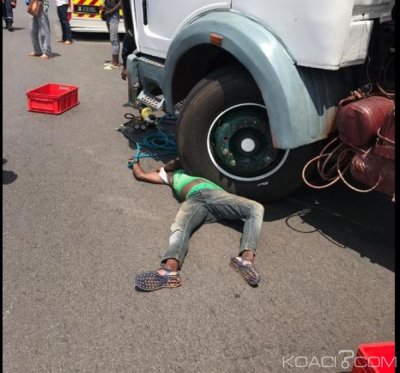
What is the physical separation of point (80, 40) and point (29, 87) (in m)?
5.28

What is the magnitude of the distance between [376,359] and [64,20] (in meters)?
11.1

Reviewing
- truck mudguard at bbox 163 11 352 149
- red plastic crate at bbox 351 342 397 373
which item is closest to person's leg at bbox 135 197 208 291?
truck mudguard at bbox 163 11 352 149

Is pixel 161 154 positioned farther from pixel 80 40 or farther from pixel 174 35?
pixel 80 40

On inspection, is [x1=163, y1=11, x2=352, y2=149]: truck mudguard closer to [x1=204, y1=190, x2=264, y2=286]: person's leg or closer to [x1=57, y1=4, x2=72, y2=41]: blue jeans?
[x1=204, y1=190, x2=264, y2=286]: person's leg

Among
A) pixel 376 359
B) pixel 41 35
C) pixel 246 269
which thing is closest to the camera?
pixel 376 359

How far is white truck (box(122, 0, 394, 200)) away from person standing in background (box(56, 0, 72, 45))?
724 centimetres

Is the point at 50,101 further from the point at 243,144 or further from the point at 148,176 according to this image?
the point at 243,144

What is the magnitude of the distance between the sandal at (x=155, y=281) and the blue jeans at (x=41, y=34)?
26.3 feet

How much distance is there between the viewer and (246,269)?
9.66ft

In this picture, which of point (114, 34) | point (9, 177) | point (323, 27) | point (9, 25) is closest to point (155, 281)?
point (323, 27)

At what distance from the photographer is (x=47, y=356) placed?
7.52ft

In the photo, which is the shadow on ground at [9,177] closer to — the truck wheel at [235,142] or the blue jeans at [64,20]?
the truck wheel at [235,142]

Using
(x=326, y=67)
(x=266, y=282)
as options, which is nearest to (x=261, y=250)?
(x=266, y=282)

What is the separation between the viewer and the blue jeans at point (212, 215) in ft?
10.3
